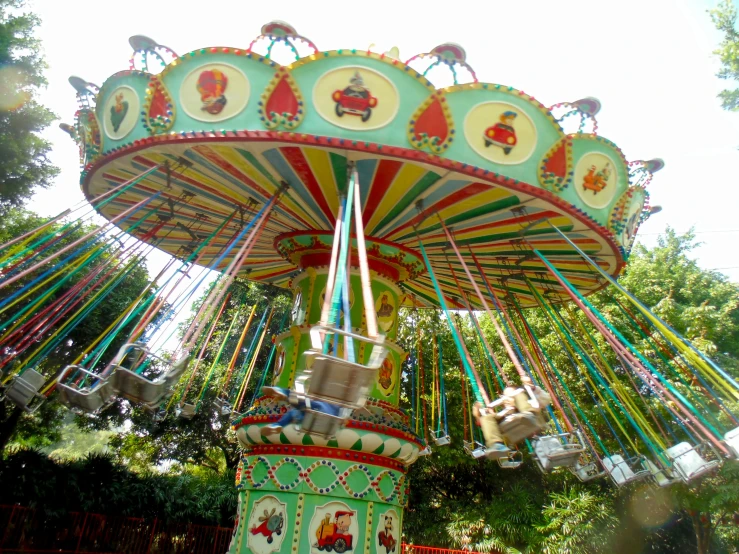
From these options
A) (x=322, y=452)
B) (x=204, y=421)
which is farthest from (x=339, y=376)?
(x=204, y=421)

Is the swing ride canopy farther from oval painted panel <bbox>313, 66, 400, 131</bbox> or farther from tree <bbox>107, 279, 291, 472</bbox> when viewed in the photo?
tree <bbox>107, 279, 291, 472</bbox>

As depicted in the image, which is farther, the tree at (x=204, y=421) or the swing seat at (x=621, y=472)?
the tree at (x=204, y=421)

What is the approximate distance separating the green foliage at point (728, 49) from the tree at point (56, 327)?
13166 mm

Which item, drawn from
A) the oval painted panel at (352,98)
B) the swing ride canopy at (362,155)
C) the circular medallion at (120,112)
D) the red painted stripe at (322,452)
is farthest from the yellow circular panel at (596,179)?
the circular medallion at (120,112)

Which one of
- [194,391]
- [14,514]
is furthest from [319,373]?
[194,391]

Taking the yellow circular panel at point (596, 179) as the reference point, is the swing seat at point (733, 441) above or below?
below

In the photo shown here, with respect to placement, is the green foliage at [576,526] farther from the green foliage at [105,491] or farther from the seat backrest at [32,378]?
the seat backrest at [32,378]

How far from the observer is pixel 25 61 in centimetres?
1134

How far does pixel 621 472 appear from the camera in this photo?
712cm

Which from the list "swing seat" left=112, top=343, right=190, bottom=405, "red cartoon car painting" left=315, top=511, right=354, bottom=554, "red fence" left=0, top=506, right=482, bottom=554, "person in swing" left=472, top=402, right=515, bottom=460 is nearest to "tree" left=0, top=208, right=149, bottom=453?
"red fence" left=0, top=506, right=482, bottom=554

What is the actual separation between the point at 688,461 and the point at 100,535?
9.96m

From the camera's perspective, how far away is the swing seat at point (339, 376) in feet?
10.4

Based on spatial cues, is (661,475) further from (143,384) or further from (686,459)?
(143,384)

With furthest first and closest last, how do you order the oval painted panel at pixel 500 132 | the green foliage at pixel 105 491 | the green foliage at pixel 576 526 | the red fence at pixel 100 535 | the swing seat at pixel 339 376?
the green foliage at pixel 576 526 < the green foliage at pixel 105 491 < the red fence at pixel 100 535 < the oval painted panel at pixel 500 132 < the swing seat at pixel 339 376
